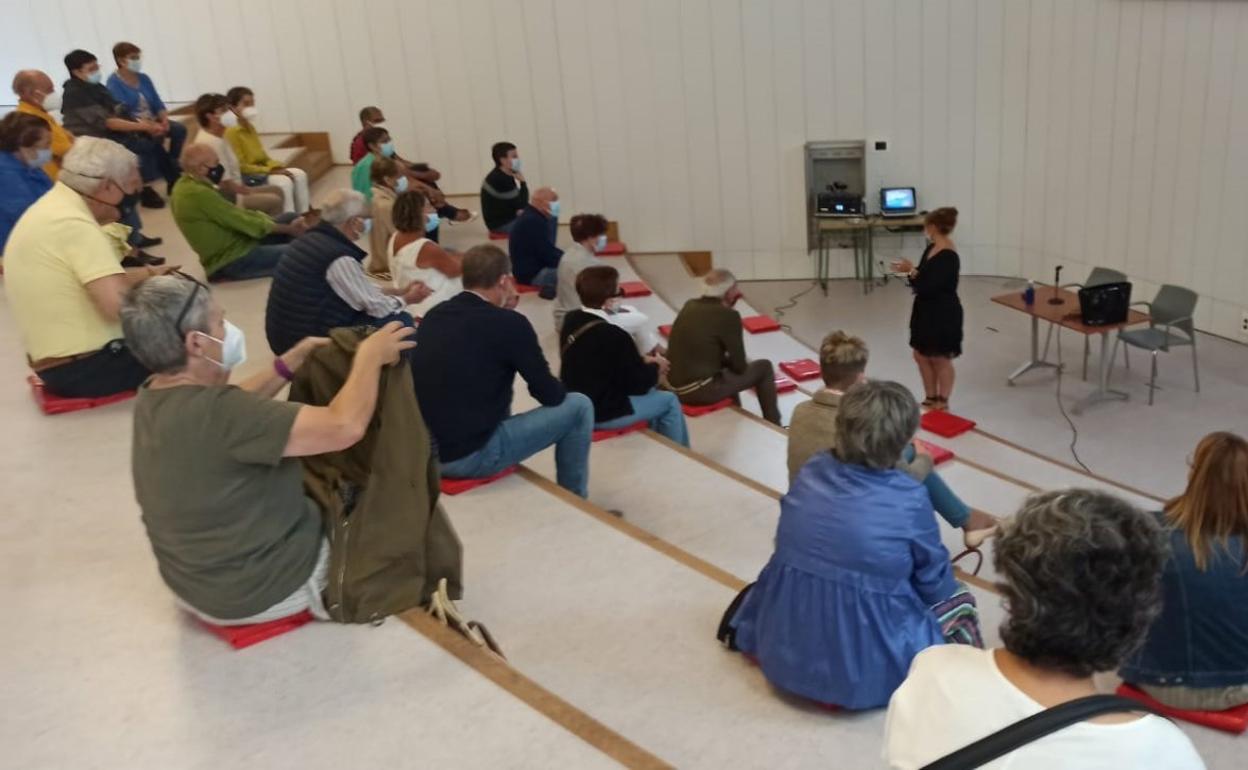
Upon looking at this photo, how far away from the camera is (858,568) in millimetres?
3252

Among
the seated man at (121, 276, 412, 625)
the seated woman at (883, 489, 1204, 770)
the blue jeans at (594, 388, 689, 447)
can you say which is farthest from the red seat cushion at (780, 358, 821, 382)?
the seated woman at (883, 489, 1204, 770)

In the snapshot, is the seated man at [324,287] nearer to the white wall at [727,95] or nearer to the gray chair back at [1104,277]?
the gray chair back at [1104,277]

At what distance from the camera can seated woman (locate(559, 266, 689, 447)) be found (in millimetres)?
5672

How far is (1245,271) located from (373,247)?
6.47 metres

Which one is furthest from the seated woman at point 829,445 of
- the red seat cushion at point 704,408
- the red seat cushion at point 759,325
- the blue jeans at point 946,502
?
the red seat cushion at point 759,325

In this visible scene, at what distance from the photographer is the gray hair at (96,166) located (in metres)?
4.65

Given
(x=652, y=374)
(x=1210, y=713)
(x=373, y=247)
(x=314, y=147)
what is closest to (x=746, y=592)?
(x=1210, y=713)

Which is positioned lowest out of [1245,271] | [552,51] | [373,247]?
[1245,271]

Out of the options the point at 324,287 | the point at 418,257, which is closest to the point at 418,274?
the point at 418,257

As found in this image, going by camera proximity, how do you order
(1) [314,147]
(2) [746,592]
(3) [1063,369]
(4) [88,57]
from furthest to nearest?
(1) [314,147] → (3) [1063,369] → (4) [88,57] → (2) [746,592]

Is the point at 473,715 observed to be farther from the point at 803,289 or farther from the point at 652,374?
the point at 803,289

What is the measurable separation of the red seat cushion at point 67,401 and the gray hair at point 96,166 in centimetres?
108

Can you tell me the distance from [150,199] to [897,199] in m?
6.56

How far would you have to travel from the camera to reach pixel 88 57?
26.2ft
